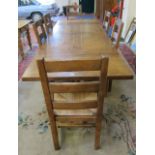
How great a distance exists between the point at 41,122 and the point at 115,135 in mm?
771

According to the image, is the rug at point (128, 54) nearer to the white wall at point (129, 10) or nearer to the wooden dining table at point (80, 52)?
the white wall at point (129, 10)

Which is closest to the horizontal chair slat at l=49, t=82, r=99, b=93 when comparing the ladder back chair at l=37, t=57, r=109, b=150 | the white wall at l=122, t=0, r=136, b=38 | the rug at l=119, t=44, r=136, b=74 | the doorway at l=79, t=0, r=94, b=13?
the ladder back chair at l=37, t=57, r=109, b=150

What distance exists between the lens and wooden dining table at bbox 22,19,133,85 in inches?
47.7

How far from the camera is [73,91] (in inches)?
41.5

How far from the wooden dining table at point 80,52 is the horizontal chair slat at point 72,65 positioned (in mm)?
118

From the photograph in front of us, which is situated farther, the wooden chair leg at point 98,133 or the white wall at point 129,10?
the white wall at point 129,10

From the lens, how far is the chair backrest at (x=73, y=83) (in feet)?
3.00

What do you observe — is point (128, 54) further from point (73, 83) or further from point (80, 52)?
point (73, 83)

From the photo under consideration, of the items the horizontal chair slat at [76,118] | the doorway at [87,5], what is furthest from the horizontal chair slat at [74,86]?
the doorway at [87,5]

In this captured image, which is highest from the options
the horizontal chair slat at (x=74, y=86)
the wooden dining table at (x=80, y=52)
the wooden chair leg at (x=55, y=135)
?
the wooden dining table at (x=80, y=52)

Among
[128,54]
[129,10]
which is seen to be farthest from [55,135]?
[129,10]

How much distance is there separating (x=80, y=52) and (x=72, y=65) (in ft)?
2.46

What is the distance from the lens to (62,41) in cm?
Answer: 199
